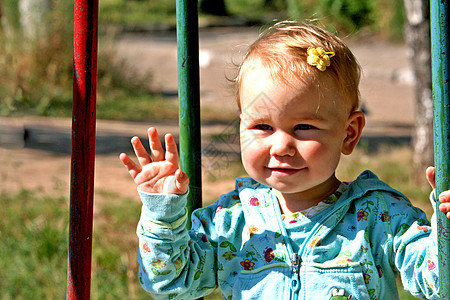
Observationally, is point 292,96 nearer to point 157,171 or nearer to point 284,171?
point 284,171

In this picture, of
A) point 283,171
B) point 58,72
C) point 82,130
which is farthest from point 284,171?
point 58,72

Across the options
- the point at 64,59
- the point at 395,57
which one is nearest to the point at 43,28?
the point at 64,59

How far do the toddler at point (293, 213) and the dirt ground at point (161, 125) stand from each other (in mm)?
251

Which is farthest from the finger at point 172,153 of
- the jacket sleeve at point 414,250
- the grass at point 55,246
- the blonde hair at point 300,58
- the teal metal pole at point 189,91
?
the grass at point 55,246

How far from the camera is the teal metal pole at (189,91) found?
5.44 feet

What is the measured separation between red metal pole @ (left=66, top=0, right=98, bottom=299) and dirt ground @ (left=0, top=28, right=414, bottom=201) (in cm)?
49

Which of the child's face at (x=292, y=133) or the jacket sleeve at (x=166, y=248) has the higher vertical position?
the child's face at (x=292, y=133)

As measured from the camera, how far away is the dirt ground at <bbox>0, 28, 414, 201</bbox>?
4.80 metres

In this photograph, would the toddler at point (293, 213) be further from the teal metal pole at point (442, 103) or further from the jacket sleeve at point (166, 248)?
the teal metal pole at point (442, 103)

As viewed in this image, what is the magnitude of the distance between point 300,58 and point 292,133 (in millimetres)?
182

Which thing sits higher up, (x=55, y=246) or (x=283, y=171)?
(x=283, y=171)

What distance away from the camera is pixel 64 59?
7.80 meters

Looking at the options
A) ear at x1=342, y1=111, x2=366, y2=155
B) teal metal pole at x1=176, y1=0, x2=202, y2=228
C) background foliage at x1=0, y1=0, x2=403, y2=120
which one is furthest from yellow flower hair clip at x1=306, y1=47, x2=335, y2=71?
background foliage at x1=0, y1=0, x2=403, y2=120

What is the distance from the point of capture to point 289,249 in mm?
1613
